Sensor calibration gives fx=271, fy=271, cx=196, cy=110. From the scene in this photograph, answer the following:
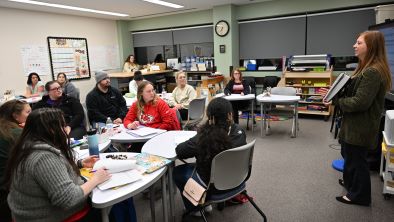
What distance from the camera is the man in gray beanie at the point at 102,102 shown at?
3549 millimetres

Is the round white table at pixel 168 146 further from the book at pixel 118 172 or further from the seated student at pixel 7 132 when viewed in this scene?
the seated student at pixel 7 132

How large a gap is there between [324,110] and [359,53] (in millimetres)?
3642

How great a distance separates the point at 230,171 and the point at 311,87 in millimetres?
4586

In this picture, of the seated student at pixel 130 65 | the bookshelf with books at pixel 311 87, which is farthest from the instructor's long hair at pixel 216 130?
the seated student at pixel 130 65

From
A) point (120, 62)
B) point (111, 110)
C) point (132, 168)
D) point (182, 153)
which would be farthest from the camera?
point (120, 62)

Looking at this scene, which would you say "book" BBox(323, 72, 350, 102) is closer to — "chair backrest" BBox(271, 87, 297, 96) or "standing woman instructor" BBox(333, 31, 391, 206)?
"standing woman instructor" BBox(333, 31, 391, 206)

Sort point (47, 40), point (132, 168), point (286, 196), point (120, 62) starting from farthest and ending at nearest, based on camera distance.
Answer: point (120, 62) < point (47, 40) < point (286, 196) < point (132, 168)

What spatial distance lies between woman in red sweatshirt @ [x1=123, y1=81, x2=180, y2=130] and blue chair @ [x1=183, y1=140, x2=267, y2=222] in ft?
3.81

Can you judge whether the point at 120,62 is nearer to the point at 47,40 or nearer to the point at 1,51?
the point at 47,40

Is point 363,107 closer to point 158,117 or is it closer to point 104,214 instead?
point 158,117

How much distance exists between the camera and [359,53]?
2203mm

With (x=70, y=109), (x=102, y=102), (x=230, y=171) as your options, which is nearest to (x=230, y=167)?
(x=230, y=171)

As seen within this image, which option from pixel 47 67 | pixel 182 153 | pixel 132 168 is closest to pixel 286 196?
pixel 182 153

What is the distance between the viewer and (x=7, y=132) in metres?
1.78
